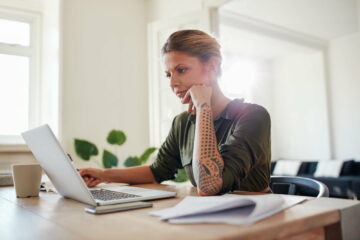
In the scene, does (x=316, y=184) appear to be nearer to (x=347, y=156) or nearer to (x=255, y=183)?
(x=255, y=183)

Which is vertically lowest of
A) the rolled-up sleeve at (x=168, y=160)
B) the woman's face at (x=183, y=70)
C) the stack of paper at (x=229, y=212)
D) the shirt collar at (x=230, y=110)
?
the stack of paper at (x=229, y=212)

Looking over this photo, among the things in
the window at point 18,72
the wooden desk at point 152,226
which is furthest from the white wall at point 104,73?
the wooden desk at point 152,226

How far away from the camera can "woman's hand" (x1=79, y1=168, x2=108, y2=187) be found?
4.43ft

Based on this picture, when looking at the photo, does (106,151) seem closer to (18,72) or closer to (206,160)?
(18,72)

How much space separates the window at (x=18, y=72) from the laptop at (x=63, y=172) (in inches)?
101

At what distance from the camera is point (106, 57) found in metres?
3.58

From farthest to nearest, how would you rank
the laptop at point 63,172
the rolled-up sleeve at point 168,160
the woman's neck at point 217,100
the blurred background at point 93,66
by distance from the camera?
1. the blurred background at point 93,66
2. the rolled-up sleeve at point 168,160
3. the woman's neck at point 217,100
4. the laptop at point 63,172

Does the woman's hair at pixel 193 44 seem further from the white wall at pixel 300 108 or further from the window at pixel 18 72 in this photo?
the white wall at pixel 300 108

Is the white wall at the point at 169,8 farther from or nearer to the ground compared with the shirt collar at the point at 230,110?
farther from the ground

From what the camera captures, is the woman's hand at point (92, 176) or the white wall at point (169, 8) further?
the white wall at point (169, 8)

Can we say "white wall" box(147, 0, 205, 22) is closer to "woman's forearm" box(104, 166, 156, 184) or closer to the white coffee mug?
"woman's forearm" box(104, 166, 156, 184)

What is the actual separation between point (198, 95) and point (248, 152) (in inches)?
10.4

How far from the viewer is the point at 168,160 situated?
60.4 inches

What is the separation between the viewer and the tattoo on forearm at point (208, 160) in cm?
97
